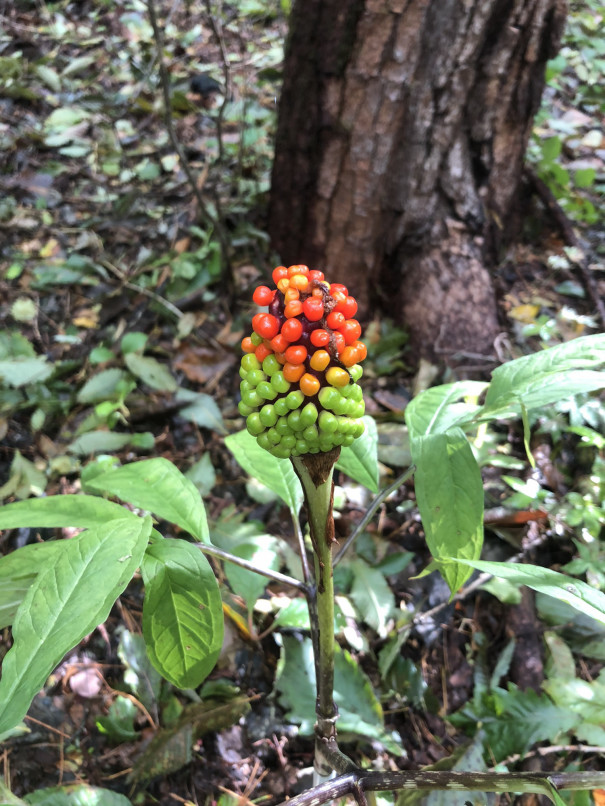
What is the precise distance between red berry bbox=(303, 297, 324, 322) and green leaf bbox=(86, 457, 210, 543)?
20.1 inches

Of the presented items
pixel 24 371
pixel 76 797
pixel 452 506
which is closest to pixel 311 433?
pixel 452 506

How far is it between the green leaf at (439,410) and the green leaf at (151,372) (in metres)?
1.65

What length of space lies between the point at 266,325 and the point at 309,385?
4.4 inches

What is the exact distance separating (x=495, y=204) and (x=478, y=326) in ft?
2.38

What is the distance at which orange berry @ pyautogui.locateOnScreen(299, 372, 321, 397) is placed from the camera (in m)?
0.84

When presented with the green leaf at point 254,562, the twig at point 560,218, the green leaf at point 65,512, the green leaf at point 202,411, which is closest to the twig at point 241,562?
the green leaf at point 65,512

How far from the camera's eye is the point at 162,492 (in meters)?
1.18

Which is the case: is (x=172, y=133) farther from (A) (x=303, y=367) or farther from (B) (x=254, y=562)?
(A) (x=303, y=367)

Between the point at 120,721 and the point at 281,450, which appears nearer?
the point at 281,450

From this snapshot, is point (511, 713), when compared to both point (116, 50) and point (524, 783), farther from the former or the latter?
point (116, 50)

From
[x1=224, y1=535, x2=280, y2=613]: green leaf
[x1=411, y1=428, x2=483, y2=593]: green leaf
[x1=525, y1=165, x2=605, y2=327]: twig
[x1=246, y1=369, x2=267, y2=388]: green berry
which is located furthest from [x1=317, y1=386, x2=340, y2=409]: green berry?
[x1=525, y1=165, x2=605, y2=327]: twig

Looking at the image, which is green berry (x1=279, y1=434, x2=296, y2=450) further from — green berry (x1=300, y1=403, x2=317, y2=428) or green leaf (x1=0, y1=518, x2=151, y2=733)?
green leaf (x1=0, y1=518, x2=151, y2=733)

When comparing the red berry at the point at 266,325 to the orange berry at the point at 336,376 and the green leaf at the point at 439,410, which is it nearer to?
the orange berry at the point at 336,376

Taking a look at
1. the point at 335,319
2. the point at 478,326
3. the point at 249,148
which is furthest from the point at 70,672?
the point at 249,148
